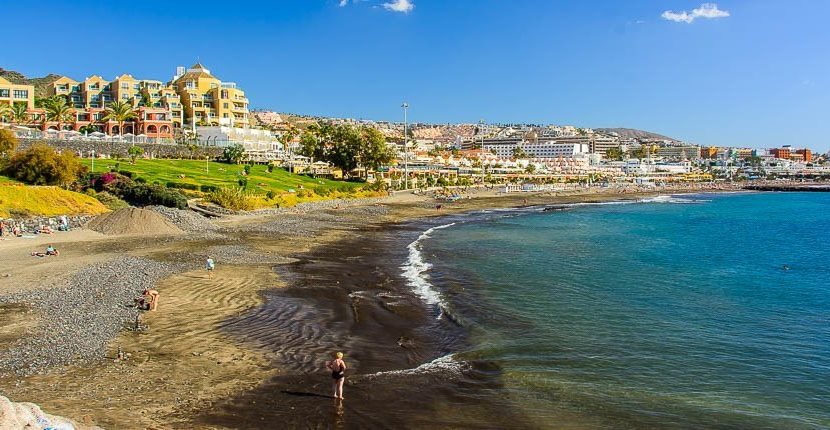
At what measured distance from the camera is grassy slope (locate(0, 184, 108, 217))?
1417 inches

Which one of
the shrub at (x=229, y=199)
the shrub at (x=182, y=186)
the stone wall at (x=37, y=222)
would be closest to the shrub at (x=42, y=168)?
the shrub at (x=182, y=186)

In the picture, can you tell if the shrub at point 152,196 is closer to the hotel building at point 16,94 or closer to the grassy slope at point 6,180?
the grassy slope at point 6,180

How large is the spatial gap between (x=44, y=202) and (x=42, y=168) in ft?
29.9

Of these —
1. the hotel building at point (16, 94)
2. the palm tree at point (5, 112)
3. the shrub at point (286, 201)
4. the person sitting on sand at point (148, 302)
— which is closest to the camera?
the person sitting on sand at point (148, 302)

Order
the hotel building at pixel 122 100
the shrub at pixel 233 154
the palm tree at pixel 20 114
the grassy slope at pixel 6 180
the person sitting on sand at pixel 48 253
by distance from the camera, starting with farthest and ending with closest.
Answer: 1. the hotel building at pixel 122 100
2. the shrub at pixel 233 154
3. the palm tree at pixel 20 114
4. the grassy slope at pixel 6 180
5. the person sitting on sand at pixel 48 253

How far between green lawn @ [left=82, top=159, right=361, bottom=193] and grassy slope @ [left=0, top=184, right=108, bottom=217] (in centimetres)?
1433

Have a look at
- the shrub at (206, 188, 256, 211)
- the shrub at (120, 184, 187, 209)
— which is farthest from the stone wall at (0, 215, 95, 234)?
the shrub at (206, 188, 256, 211)

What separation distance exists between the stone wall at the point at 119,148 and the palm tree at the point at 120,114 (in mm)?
8976

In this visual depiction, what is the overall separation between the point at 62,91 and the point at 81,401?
101 metres

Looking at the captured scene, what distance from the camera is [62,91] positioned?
96250 mm

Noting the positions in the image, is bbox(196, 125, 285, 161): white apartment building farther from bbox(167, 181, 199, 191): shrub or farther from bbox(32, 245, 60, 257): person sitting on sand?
bbox(32, 245, 60, 257): person sitting on sand

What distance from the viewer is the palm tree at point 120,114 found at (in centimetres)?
8394

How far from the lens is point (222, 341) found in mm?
16234

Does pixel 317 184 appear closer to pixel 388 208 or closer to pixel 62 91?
pixel 388 208
